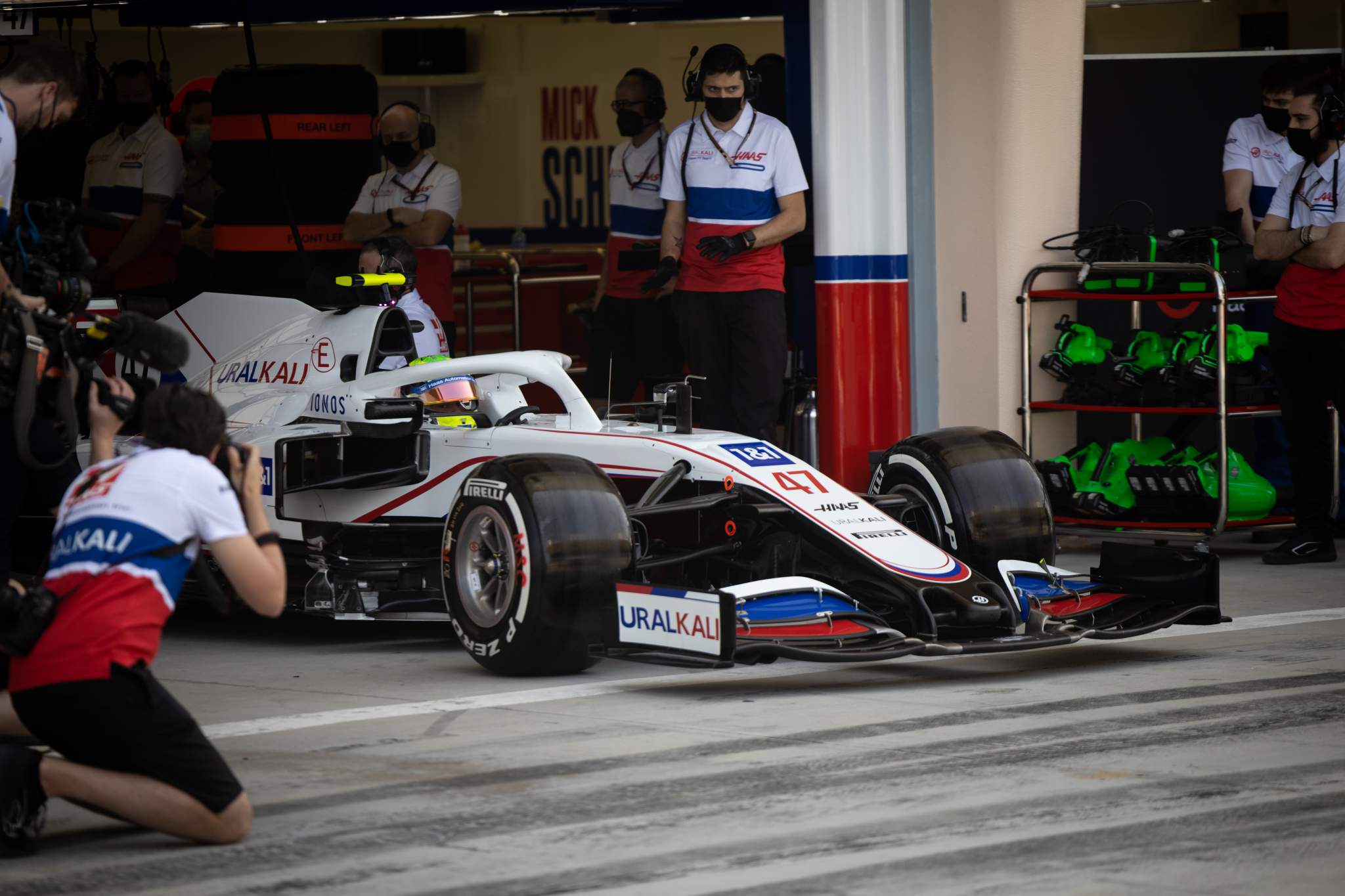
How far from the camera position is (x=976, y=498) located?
806 centimetres

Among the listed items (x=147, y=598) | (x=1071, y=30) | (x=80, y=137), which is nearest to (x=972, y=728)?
→ (x=147, y=598)

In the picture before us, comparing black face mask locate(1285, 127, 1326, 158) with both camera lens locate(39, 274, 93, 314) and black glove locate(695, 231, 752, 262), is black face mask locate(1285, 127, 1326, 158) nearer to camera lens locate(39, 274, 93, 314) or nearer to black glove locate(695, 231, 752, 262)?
black glove locate(695, 231, 752, 262)

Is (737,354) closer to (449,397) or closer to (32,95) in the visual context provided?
(449,397)

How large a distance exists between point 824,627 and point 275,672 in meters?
2.17

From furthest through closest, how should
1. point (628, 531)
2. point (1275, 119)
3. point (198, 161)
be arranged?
1. point (198, 161)
2. point (1275, 119)
3. point (628, 531)

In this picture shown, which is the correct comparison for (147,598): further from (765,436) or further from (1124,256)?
(1124,256)

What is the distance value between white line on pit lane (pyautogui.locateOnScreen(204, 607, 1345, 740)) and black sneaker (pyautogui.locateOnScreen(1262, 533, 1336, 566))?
2139 mm

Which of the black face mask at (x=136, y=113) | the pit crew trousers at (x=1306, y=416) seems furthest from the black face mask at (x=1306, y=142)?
the black face mask at (x=136, y=113)

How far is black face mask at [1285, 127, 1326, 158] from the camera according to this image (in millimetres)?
10188

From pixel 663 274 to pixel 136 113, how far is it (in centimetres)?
475

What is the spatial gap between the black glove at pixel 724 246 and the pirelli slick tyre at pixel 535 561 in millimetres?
3235

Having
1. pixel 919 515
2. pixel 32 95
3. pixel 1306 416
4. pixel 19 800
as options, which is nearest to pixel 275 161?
pixel 32 95

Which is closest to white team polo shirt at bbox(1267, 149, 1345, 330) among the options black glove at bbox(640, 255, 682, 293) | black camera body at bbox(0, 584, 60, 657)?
black glove at bbox(640, 255, 682, 293)

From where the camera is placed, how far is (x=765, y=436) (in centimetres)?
1081
